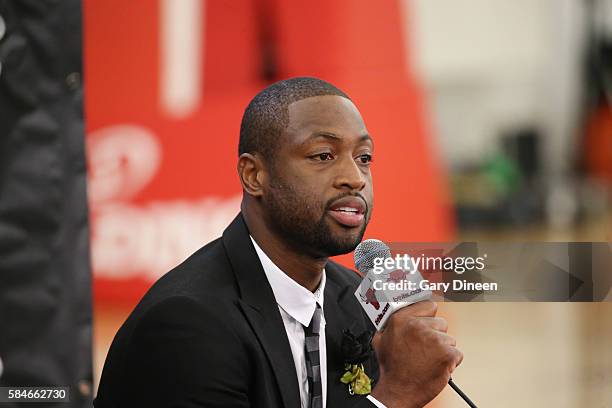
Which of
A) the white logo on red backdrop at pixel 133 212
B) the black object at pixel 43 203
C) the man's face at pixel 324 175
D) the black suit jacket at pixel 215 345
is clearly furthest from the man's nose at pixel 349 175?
A: the white logo on red backdrop at pixel 133 212

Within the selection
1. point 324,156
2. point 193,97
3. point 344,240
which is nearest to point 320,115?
point 324,156

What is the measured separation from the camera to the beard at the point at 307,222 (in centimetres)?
130

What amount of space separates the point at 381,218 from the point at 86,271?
527 millimetres

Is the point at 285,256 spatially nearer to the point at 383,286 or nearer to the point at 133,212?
the point at 383,286

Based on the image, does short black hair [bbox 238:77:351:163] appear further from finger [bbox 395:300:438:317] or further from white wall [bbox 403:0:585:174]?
white wall [bbox 403:0:585:174]

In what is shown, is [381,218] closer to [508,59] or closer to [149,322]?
[149,322]

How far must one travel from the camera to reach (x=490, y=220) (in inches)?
371

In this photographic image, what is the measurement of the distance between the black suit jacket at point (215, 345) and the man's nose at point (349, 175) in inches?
8.1

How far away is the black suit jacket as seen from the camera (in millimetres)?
1260

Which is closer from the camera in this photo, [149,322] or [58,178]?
[149,322]

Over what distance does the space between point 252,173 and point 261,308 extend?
20 centimetres

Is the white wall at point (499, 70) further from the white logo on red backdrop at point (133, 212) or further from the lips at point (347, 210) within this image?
the lips at point (347, 210)

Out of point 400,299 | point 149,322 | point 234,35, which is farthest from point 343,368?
point 234,35

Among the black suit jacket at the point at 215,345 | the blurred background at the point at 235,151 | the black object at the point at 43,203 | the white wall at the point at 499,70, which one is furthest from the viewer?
the white wall at the point at 499,70
